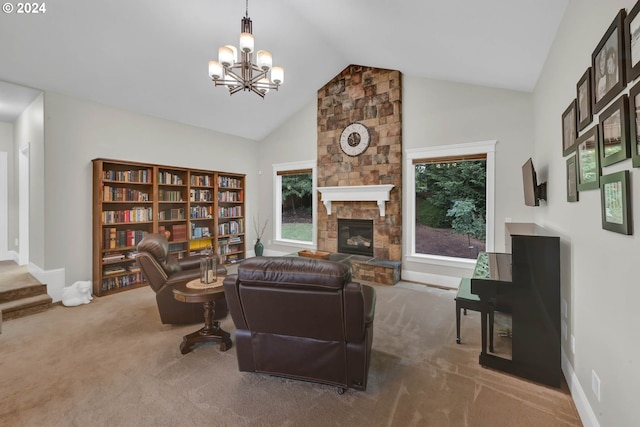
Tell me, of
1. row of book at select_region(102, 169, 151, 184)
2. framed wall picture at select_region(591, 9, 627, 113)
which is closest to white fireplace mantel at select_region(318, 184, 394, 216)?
row of book at select_region(102, 169, 151, 184)

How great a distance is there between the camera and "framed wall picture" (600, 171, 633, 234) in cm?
121

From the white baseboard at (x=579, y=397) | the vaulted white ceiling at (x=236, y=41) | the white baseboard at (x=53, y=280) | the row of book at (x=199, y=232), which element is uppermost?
the vaulted white ceiling at (x=236, y=41)

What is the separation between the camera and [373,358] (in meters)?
2.42

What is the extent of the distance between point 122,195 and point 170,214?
2.63ft

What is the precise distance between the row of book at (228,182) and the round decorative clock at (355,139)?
8.31 ft

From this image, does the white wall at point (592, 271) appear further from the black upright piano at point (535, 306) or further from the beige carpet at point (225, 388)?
the beige carpet at point (225, 388)

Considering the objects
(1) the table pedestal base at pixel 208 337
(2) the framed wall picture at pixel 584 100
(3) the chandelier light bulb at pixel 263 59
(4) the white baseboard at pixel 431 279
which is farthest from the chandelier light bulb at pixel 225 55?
(4) the white baseboard at pixel 431 279

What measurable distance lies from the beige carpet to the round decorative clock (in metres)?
3.28

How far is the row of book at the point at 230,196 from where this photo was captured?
590 cm

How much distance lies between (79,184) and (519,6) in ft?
18.1

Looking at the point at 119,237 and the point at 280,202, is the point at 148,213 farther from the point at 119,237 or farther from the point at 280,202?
the point at 280,202

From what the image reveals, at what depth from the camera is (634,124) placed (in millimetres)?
1158

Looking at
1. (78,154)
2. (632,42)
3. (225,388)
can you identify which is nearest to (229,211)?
(78,154)

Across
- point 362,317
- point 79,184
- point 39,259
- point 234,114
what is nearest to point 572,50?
point 362,317
